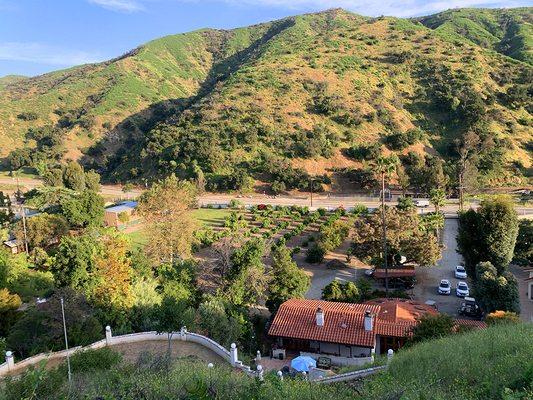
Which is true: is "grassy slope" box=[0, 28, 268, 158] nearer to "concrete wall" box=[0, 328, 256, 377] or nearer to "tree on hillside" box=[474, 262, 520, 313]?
"concrete wall" box=[0, 328, 256, 377]

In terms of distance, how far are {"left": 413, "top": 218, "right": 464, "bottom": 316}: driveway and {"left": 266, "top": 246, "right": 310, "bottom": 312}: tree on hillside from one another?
27.0 feet

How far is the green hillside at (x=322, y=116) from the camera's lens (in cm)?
6756

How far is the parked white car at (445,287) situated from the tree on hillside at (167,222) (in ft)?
59.0

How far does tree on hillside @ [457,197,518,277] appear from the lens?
1035 inches

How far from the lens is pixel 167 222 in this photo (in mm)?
34094

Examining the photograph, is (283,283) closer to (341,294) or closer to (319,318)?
(341,294)

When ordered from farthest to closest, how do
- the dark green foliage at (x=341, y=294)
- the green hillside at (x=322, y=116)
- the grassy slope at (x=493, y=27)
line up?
the grassy slope at (x=493, y=27) < the green hillside at (x=322, y=116) < the dark green foliage at (x=341, y=294)

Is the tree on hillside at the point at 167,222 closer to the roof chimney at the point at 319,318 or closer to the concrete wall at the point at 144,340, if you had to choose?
the concrete wall at the point at 144,340

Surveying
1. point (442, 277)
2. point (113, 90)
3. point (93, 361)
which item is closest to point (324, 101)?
point (442, 277)

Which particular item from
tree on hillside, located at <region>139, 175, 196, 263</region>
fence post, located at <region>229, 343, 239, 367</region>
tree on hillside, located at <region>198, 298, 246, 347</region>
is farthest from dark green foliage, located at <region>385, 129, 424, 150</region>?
fence post, located at <region>229, 343, 239, 367</region>

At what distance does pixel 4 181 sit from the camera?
272ft

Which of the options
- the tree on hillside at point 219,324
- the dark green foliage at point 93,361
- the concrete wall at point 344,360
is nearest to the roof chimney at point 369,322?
the concrete wall at point 344,360

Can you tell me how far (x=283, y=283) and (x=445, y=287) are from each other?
11.5m

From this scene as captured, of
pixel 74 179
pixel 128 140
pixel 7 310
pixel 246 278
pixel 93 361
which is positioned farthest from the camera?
pixel 128 140
